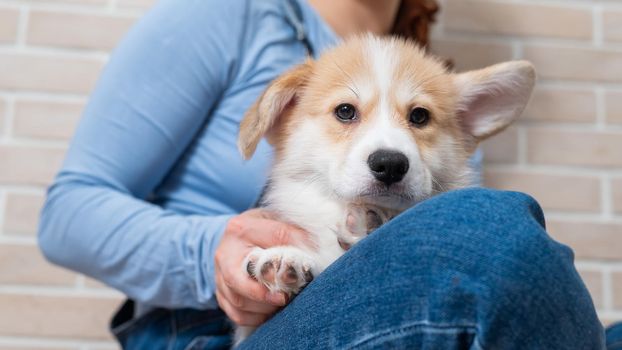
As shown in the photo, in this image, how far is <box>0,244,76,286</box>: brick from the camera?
197 cm

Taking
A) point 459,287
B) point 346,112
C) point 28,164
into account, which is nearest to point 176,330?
point 346,112

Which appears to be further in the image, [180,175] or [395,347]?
[180,175]

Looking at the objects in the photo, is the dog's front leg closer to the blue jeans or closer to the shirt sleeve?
the blue jeans

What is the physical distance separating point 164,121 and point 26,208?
31.4 inches

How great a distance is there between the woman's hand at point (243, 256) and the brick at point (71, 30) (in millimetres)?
1088

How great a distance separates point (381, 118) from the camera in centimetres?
118

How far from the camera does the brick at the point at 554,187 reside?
2.12 metres

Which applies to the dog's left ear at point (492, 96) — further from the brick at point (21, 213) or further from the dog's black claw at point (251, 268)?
the brick at point (21, 213)

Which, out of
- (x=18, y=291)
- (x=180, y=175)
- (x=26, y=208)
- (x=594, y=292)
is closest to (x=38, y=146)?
(x=26, y=208)

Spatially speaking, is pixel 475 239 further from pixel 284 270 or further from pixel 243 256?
pixel 243 256

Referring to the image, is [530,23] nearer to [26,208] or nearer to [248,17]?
[248,17]

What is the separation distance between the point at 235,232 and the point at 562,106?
1.41 metres

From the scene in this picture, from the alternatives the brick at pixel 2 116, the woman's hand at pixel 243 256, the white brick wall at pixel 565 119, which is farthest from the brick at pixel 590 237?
the brick at pixel 2 116

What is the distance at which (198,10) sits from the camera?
1.45 m
